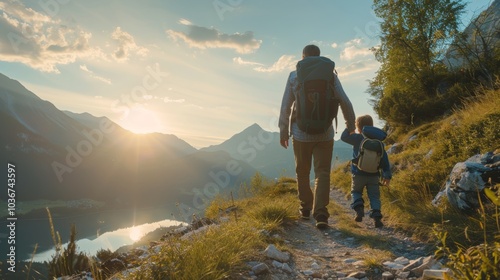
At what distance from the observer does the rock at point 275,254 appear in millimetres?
3828

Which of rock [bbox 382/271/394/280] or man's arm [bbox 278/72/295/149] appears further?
man's arm [bbox 278/72/295/149]

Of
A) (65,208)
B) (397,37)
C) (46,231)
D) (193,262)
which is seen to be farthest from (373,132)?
(65,208)

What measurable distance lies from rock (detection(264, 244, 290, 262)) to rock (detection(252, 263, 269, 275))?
17.7 inches

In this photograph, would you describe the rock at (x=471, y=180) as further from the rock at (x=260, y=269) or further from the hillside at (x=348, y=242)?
the rock at (x=260, y=269)

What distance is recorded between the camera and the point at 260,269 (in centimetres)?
332

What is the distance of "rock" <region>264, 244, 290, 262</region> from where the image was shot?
3828mm

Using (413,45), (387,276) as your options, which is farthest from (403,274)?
(413,45)

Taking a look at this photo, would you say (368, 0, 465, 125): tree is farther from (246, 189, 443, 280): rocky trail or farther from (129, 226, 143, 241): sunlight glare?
(129, 226, 143, 241): sunlight glare

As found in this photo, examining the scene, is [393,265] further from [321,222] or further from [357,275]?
[321,222]

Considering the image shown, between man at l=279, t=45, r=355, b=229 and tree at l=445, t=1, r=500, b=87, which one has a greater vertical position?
tree at l=445, t=1, r=500, b=87

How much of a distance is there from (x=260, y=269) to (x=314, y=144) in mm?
3086

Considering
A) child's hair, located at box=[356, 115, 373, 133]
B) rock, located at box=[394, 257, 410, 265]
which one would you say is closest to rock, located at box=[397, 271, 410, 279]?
rock, located at box=[394, 257, 410, 265]

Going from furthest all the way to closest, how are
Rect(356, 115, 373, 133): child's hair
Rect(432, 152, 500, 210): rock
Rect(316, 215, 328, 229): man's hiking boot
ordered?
Rect(356, 115, 373, 133): child's hair
Rect(316, 215, 328, 229): man's hiking boot
Rect(432, 152, 500, 210): rock

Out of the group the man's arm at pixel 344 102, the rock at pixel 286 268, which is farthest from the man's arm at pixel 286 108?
the rock at pixel 286 268
